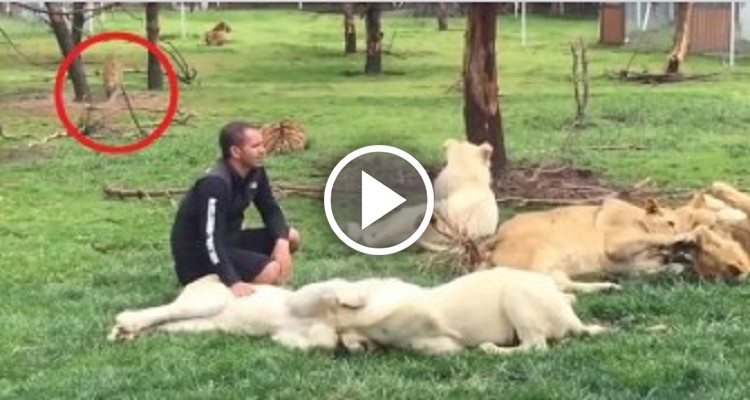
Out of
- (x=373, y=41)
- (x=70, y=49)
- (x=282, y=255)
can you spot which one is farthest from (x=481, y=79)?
(x=373, y=41)

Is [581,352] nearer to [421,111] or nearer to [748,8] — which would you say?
[421,111]

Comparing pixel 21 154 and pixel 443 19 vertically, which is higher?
pixel 443 19

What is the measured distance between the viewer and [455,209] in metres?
8.41

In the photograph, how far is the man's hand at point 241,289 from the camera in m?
6.44

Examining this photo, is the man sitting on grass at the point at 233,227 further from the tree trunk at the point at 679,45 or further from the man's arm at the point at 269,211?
the tree trunk at the point at 679,45

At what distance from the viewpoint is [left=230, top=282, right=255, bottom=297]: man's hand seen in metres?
6.44

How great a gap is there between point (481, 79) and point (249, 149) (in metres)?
5.05

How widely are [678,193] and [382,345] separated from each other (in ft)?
17.6

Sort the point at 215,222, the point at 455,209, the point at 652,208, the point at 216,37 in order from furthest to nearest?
the point at 216,37 < the point at 455,209 < the point at 652,208 < the point at 215,222

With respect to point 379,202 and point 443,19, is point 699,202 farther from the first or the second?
point 443,19

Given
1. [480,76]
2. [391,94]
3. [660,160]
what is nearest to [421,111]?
[391,94]

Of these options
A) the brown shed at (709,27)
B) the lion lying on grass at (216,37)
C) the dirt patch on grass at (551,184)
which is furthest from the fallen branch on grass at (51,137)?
the lion lying on grass at (216,37)

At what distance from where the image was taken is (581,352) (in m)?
5.62

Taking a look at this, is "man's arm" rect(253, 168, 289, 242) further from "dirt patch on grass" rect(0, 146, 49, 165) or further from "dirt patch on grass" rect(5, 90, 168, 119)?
"dirt patch on grass" rect(5, 90, 168, 119)
